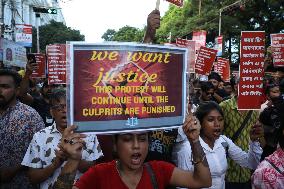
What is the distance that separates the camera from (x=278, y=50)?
9.65 m

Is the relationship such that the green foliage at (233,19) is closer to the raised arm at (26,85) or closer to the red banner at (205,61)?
the red banner at (205,61)

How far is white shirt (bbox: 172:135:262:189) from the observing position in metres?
3.32

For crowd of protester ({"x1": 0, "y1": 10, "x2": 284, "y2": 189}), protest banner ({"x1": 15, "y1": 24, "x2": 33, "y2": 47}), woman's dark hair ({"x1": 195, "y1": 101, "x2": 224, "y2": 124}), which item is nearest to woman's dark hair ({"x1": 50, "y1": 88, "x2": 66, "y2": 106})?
crowd of protester ({"x1": 0, "y1": 10, "x2": 284, "y2": 189})

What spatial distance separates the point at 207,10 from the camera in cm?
2972

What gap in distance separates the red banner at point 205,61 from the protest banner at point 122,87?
770cm

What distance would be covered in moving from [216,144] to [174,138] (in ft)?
1.28

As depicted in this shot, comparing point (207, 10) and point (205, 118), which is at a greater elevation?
point (207, 10)

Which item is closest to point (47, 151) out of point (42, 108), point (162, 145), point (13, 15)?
point (162, 145)

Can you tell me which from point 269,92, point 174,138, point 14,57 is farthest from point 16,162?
point 14,57

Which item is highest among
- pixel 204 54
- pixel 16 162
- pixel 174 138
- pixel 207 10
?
pixel 207 10

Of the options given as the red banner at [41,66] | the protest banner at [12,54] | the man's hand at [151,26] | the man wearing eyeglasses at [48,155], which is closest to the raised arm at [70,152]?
the man wearing eyeglasses at [48,155]

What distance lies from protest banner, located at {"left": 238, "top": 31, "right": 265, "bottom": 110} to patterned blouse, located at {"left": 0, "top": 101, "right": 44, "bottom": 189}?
77.5 inches

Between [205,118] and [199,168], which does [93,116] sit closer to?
[199,168]

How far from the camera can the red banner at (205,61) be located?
995 cm
